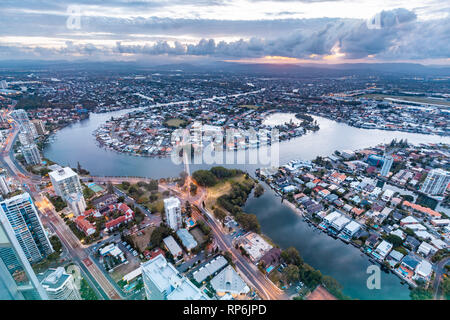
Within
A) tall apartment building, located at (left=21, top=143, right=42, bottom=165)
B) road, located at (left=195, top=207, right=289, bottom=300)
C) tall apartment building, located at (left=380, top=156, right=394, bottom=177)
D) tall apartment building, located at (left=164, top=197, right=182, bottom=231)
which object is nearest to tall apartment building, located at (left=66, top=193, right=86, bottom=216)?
tall apartment building, located at (left=164, top=197, right=182, bottom=231)

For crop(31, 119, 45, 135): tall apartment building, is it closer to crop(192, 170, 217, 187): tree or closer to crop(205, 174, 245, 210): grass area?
crop(192, 170, 217, 187): tree

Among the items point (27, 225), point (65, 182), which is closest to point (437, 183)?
point (27, 225)

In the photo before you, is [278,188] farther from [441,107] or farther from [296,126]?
[441,107]

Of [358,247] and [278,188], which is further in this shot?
[278,188]

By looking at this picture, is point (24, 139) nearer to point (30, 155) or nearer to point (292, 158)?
point (30, 155)

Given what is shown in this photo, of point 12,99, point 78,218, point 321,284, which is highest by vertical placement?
point 12,99

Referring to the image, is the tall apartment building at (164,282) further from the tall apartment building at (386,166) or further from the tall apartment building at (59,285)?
the tall apartment building at (386,166)

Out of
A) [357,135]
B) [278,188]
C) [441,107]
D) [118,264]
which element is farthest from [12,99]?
[441,107]
